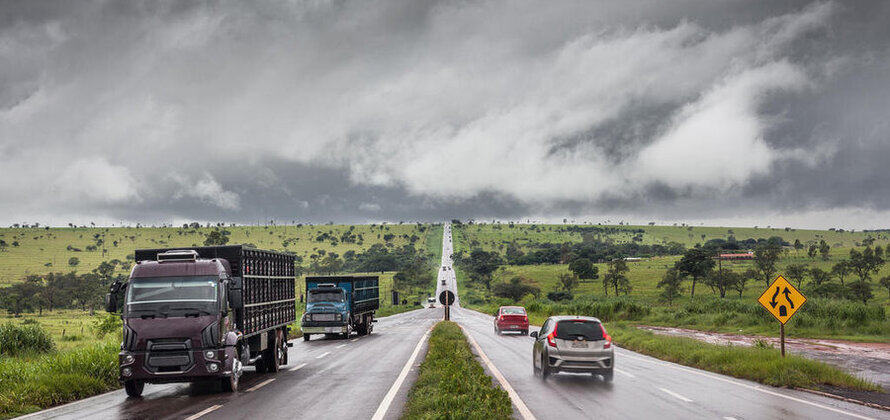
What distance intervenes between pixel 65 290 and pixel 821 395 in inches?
4139

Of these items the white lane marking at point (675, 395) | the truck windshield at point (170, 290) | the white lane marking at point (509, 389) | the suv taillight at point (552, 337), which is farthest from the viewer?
the suv taillight at point (552, 337)

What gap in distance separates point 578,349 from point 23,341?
924 inches

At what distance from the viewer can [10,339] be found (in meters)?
28.3

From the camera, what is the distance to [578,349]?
63.5 feet

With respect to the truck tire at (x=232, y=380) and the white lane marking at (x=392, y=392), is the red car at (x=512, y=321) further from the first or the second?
the truck tire at (x=232, y=380)

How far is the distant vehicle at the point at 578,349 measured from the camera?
19.3m

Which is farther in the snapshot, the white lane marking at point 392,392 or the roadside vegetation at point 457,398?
the white lane marking at point 392,392

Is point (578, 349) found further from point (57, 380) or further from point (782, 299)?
point (57, 380)

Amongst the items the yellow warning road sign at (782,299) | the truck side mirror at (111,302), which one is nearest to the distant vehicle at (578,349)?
the yellow warning road sign at (782,299)

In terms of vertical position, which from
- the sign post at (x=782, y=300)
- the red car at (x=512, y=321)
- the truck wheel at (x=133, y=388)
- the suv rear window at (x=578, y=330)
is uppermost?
the sign post at (x=782, y=300)

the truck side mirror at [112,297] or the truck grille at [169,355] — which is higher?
the truck side mirror at [112,297]

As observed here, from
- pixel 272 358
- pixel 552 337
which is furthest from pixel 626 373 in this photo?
pixel 272 358

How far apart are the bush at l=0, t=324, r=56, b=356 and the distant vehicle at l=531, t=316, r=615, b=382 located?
21.5 metres

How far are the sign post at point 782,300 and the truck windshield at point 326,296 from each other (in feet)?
76.8
